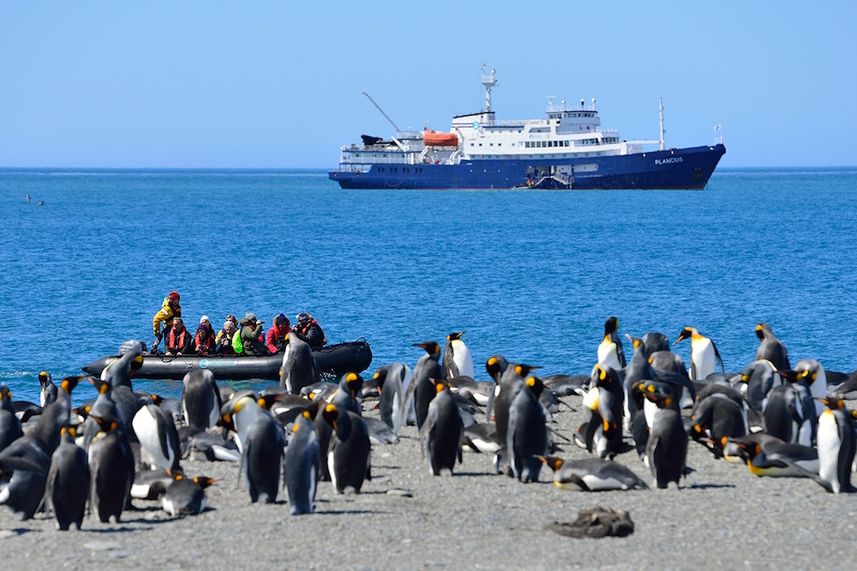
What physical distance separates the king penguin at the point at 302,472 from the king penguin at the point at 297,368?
278 inches

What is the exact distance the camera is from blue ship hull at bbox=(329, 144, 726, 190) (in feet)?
445

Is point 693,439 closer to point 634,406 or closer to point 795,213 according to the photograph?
point 634,406

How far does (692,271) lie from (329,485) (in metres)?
45.4

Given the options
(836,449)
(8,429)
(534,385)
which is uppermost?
(534,385)

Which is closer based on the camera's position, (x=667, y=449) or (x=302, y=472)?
(x=302, y=472)

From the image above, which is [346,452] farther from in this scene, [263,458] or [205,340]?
[205,340]

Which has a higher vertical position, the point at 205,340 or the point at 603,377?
the point at 603,377

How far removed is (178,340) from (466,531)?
13.6m

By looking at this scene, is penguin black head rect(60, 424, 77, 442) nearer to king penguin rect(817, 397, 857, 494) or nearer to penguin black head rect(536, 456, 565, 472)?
penguin black head rect(536, 456, 565, 472)

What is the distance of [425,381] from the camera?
17375mm

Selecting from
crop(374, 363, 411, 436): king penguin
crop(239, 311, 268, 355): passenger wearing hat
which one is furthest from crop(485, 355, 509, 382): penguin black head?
crop(239, 311, 268, 355): passenger wearing hat

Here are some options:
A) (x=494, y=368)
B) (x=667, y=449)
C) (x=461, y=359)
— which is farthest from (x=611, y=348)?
(x=667, y=449)

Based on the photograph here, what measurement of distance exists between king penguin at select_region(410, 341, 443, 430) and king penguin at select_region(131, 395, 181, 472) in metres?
3.73

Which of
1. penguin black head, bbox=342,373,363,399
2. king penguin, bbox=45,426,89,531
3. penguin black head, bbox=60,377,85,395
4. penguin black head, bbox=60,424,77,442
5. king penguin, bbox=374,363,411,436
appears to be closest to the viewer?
king penguin, bbox=45,426,89,531
